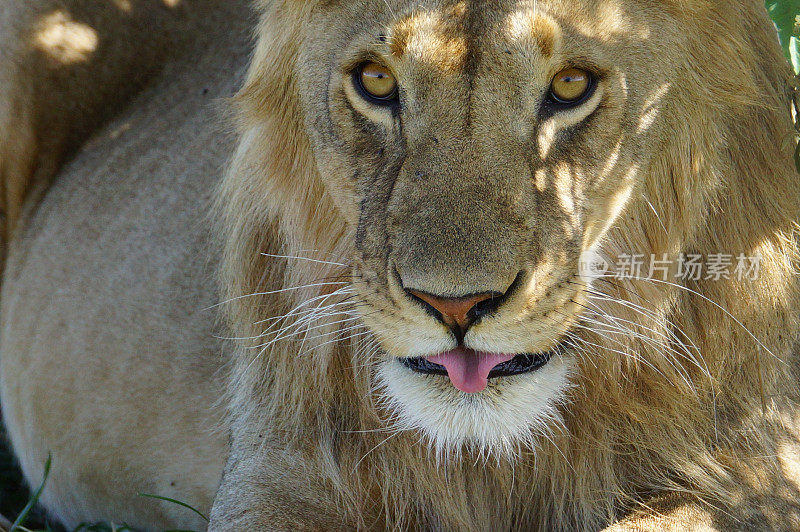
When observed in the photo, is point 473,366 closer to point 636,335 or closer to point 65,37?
point 636,335

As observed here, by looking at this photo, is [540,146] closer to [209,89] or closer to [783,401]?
[783,401]

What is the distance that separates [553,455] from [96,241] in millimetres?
2315

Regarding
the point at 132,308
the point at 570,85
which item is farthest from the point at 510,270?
the point at 132,308

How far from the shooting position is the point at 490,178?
2459 mm

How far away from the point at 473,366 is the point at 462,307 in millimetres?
208

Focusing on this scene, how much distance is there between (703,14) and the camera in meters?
2.77

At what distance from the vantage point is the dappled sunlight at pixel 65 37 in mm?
4727

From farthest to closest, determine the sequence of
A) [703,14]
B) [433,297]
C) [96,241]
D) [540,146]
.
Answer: [96,241]
[703,14]
[540,146]
[433,297]

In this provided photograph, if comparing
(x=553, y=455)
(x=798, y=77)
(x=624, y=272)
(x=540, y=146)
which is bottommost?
(x=553, y=455)

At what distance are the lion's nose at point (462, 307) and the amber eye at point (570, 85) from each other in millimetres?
543

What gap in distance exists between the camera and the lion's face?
2383 millimetres

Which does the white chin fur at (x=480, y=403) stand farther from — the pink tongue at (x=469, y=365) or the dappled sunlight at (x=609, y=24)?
the dappled sunlight at (x=609, y=24)

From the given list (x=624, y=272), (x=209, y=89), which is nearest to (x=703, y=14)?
(x=624, y=272)

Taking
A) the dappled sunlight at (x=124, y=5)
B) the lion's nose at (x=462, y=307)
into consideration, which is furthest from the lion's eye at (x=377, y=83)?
the dappled sunlight at (x=124, y=5)
